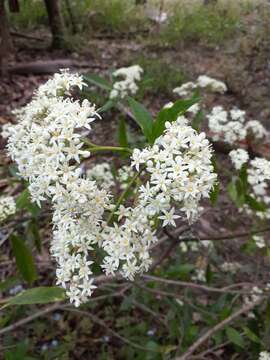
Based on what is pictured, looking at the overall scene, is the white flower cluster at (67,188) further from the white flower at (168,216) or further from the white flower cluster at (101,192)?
the white flower at (168,216)

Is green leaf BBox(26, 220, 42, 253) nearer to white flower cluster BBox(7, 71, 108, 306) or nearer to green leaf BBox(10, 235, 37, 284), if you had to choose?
green leaf BBox(10, 235, 37, 284)

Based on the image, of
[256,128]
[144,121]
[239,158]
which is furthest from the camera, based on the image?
[256,128]

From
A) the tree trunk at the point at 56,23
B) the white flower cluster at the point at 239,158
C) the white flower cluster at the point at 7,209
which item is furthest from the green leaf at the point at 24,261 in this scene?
the tree trunk at the point at 56,23

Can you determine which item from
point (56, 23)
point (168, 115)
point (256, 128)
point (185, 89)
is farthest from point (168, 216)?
point (56, 23)

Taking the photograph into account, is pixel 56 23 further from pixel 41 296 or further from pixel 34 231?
pixel 41 296

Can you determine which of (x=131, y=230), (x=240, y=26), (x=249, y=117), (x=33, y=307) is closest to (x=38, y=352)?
(x=33, y=307)

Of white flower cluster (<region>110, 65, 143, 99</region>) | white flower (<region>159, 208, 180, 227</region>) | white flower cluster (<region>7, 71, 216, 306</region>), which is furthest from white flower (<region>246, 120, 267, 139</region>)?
white flower (<region>159, 208, 180, 227</region>)

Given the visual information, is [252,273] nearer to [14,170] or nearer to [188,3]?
[14,170]
